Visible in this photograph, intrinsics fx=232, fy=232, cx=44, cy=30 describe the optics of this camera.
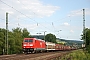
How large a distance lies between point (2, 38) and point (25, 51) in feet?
39.4

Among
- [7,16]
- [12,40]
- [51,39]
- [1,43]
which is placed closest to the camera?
[7,16]

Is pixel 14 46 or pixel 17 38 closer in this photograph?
pixel 14 46

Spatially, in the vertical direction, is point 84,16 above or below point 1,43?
above

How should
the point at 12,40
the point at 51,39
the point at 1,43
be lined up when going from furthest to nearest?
the point at 51,39
the point at 12,40
the point at 1,43

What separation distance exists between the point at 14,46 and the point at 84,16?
21.4 m

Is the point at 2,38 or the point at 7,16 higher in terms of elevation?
the point at 7,16

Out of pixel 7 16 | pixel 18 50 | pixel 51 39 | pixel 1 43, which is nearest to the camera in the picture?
pixel 7 16

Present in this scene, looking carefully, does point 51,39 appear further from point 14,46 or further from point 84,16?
point 84,16

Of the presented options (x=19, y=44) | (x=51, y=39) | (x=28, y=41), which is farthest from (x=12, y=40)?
(x=51, y=39)

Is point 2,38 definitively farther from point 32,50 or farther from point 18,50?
point 32,50

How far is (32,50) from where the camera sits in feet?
152

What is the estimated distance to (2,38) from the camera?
56.2 meters

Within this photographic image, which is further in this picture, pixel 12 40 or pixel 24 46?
pixel 12 40

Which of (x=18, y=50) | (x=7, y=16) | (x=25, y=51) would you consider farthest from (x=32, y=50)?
(x=18, y=50)
